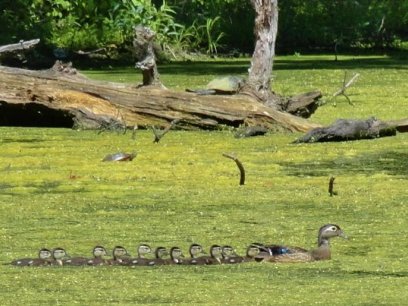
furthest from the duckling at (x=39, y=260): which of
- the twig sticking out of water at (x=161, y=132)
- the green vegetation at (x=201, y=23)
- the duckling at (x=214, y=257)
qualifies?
the green vegetation at (x=201, y=23)

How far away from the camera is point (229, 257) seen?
6402 millimetres

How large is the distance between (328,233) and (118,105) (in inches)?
190

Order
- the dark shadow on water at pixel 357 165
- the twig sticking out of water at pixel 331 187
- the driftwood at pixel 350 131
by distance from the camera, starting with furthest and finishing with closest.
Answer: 1. the driftwood at pixel 350 131
2. the dark shadow on water at pixel 357 165
3. the twig sticking out of water at pixel 331 187

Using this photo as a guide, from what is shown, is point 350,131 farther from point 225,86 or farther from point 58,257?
point 58,257

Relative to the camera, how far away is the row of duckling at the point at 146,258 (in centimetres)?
636

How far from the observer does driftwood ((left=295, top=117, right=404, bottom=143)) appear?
10.4m

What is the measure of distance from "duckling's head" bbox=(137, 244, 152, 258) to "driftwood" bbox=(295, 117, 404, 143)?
396cm

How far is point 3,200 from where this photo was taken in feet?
27.1

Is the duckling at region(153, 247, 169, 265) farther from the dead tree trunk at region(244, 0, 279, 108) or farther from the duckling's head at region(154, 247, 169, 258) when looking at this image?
the dead tree trunk at region(244, 0, 279, 108)

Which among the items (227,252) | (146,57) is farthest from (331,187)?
(146,57)

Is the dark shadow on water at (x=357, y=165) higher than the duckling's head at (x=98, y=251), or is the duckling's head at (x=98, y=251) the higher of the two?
the duckling's head at (x=98, y=251)

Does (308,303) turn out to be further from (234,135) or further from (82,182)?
(234,135)

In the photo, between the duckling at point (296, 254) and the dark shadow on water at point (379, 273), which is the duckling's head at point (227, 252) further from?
the dark shadow on water at point (379, 273)

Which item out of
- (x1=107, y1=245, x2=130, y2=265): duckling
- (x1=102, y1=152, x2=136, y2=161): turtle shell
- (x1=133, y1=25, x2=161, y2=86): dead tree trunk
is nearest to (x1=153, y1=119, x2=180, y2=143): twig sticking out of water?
(x1=133, y1=25, x2=161, y2=86): dead tree trunk
